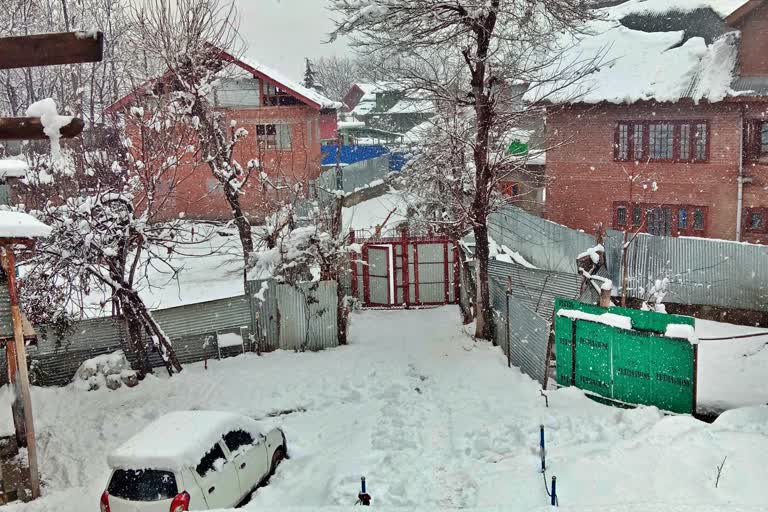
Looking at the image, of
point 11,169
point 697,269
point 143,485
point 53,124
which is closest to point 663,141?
point 697,269

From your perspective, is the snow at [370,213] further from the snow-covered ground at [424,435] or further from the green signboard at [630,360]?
the green signboard at [630,360]

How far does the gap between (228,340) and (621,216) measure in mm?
16098

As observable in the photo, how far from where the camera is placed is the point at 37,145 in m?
23.8

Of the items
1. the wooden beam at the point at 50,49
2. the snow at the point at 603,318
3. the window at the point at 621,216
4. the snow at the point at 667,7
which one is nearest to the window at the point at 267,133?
the snow at the point at 667,7

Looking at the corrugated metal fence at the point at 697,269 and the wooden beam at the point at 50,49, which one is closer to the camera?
the wooden beam at the point at 50,49

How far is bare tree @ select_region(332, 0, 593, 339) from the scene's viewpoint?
14086 mm

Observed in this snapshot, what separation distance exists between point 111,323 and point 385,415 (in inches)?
272

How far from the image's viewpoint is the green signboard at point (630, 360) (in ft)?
34.0

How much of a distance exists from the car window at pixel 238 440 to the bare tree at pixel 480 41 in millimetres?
7477

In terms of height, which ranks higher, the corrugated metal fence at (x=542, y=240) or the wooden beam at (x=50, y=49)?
the wooden beam at (x=50, y=49)

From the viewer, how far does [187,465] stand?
818cm

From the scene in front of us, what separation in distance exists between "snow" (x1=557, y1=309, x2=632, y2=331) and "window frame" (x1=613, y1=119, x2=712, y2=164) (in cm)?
1342

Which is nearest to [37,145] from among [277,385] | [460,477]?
[277,385]

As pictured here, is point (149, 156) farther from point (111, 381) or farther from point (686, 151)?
point (686, 151)
